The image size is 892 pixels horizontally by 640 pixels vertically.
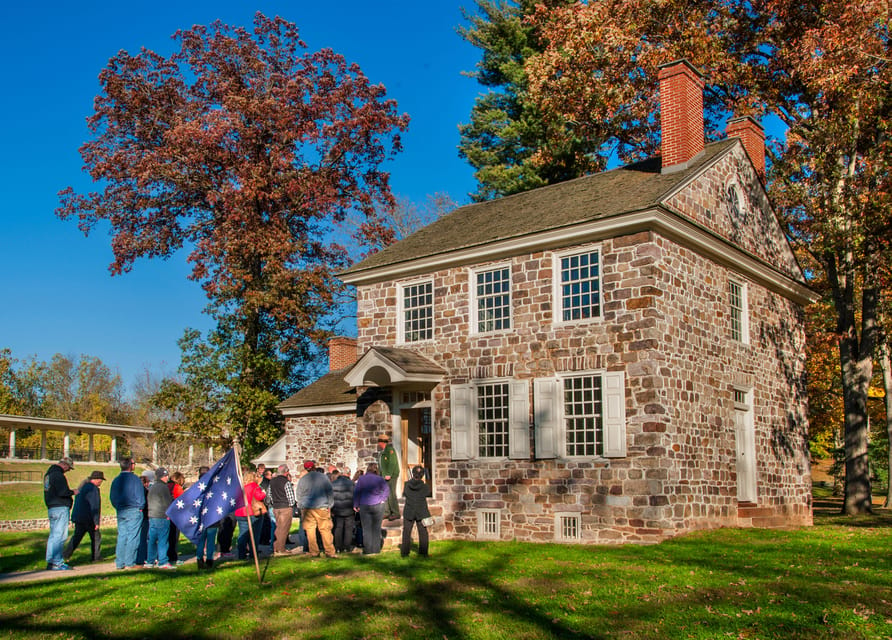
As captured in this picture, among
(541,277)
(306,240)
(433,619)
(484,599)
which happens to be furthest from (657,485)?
(306,240)

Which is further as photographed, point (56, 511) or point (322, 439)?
point (322, 439)

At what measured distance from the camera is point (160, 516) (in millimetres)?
14133

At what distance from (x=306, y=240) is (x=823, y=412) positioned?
2212cm

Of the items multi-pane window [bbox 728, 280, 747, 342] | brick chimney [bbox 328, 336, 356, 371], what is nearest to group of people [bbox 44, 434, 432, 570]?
multi-pane window [bbox 728, 280, 747, 342]

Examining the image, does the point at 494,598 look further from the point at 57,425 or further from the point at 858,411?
the point at 57,425

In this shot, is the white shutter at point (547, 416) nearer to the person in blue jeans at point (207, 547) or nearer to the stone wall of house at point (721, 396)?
the stone wall of house at point (721, 396)

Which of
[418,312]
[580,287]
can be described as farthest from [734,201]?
[418,312]

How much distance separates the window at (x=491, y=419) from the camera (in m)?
18.1

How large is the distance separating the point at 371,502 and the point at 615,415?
5.13 m

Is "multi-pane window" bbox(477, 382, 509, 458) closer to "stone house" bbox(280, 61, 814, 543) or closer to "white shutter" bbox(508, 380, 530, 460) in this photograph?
"stone house" bbox(280, 61, 814, 543)

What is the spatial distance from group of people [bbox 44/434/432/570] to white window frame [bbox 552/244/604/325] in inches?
185

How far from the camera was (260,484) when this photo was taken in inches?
644

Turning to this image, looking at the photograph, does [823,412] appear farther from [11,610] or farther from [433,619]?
[11,610]

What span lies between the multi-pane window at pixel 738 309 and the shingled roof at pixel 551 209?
310 centimetres
